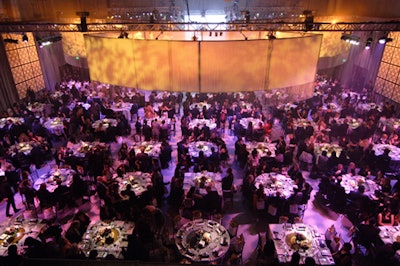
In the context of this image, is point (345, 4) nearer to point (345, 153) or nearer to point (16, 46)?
point (345, 153)

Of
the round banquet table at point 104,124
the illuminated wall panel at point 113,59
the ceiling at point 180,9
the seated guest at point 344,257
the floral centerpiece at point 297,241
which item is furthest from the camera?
the ceiling at point 180,9

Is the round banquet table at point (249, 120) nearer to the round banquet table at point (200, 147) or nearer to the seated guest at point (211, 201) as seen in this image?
the round banquet table at point (200, 147)

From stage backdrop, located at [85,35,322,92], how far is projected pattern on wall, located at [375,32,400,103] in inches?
594

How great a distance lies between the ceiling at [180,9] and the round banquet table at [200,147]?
1106 centimetres

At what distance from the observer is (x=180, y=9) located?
2372 cm

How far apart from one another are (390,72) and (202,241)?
16.2 metres

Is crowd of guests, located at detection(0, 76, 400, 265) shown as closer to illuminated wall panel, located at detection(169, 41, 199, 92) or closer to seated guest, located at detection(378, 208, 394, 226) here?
seated guest, located at detection(378, 208, 394, 226)

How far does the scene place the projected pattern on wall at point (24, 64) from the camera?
17438 millimetres

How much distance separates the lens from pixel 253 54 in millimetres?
4473

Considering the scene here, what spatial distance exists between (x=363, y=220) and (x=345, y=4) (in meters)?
16.9

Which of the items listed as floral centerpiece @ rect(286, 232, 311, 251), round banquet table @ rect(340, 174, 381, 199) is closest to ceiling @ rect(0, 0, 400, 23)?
round banquet table @ rect(340, 174, 381, 199)

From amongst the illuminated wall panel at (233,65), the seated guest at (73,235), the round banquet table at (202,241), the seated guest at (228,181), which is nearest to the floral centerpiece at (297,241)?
the round banquet table at (202,241)

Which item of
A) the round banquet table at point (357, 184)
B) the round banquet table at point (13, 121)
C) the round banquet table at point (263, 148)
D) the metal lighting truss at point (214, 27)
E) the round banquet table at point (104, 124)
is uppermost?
the metal lighting truss at point (214, 27)

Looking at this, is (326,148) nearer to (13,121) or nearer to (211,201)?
(211,201)
